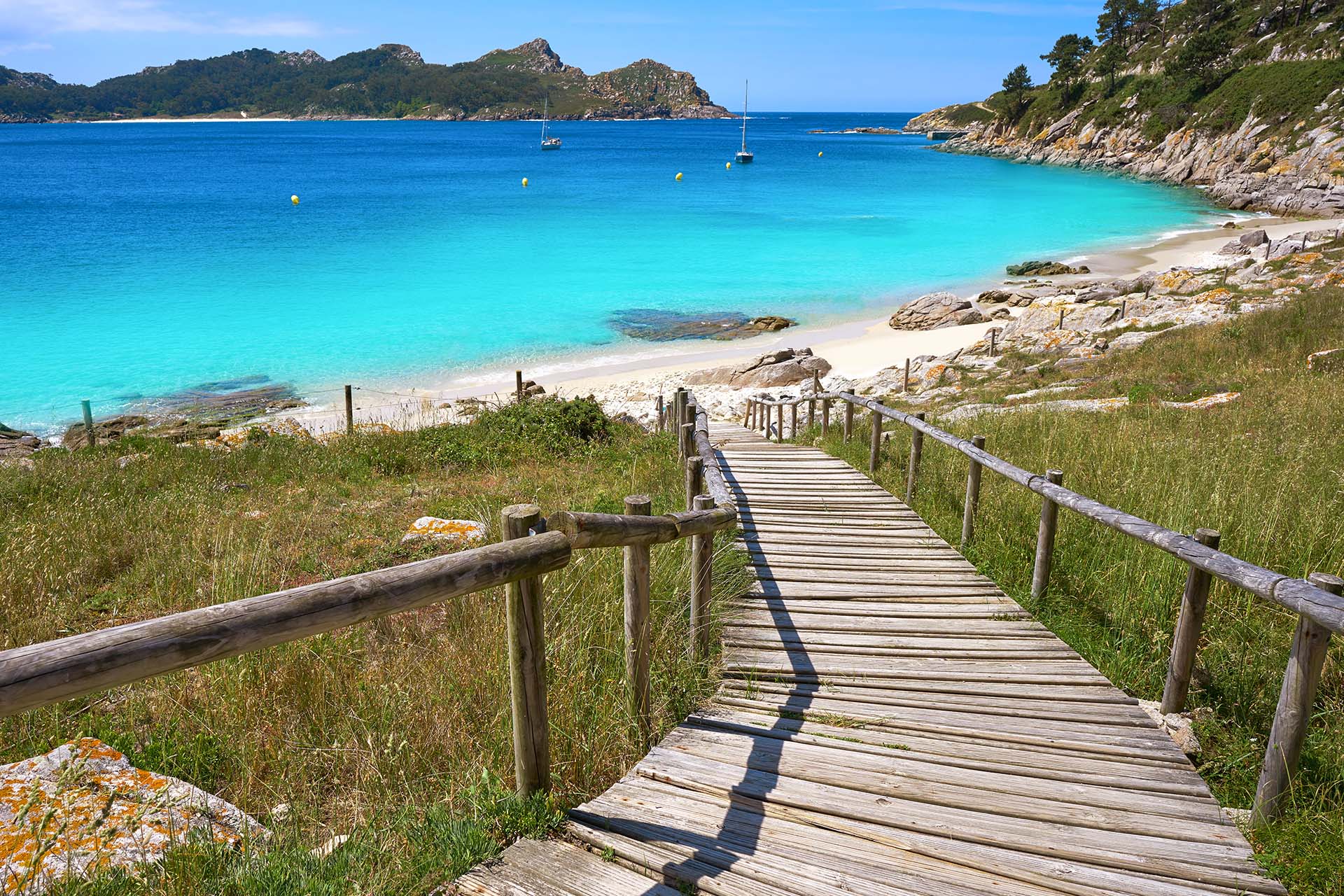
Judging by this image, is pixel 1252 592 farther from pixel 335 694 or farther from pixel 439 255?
pixel 439 255

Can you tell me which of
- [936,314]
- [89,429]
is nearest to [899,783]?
[89,429]

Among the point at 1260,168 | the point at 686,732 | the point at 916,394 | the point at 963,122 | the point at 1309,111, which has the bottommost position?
the point at 916,394

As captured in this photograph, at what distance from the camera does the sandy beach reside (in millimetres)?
21109

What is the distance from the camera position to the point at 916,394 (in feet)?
66.5

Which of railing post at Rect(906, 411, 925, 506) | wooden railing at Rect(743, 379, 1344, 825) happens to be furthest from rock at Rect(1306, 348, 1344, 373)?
wooden railing at Rect(743, 379, 1344, 825)

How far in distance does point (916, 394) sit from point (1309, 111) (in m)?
58.7

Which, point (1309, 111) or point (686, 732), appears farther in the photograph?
point (1309, 111)

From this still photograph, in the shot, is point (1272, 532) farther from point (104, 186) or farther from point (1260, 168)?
point (104, 186)

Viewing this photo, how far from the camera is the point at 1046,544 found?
5.91 m

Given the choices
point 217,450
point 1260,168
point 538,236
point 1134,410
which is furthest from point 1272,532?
point 1260,168

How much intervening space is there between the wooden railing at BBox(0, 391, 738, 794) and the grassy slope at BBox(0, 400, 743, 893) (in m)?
0.31

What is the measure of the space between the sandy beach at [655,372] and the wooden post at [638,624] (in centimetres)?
1290

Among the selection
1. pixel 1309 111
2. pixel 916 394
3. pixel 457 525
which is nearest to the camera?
pixel 457 525

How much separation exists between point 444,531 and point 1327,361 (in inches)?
520
